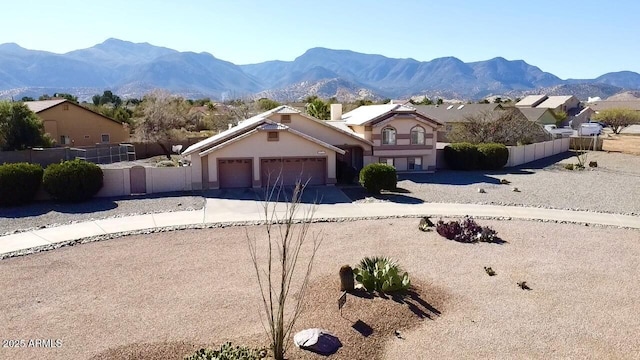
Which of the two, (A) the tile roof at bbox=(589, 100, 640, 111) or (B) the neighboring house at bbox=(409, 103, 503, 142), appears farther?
(A) the tile roof at bbox=(589, 100, 640, 111)

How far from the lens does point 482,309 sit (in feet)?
40.6

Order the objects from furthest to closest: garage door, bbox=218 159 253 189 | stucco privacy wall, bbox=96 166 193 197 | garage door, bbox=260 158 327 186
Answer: garage door, bbox=260 158 327 186 → garage door, bbox=218 159 253 189 → stucco privacy wall, bbox=96 166 193 197

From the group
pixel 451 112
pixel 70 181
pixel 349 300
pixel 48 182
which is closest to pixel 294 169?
pixel 70 181

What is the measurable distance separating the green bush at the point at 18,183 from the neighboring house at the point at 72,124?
22.2 meters

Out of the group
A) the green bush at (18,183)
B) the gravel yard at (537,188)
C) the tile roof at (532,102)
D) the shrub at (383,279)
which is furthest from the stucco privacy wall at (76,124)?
the tile roof at (532,102)

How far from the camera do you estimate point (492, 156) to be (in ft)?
126

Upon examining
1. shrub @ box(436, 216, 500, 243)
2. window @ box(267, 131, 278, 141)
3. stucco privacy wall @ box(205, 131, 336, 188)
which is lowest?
shrub @ box(436, 216, 500, 243)

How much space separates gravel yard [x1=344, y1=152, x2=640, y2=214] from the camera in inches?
1047

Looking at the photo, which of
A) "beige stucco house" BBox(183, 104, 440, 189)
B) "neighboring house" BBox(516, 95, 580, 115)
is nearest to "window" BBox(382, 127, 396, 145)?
"beige stucco house" BBox(183, 104, 440, 189)

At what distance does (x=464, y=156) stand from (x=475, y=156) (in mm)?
810

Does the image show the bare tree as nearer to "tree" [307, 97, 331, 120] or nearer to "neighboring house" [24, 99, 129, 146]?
"neighboring house" [24, 99, 129, 146]

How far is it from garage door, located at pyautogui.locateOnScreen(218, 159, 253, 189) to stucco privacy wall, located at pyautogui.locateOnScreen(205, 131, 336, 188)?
1.15ft

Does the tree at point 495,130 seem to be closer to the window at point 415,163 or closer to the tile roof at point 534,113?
the window at point 415,163

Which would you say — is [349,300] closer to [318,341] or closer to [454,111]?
[318,341]
